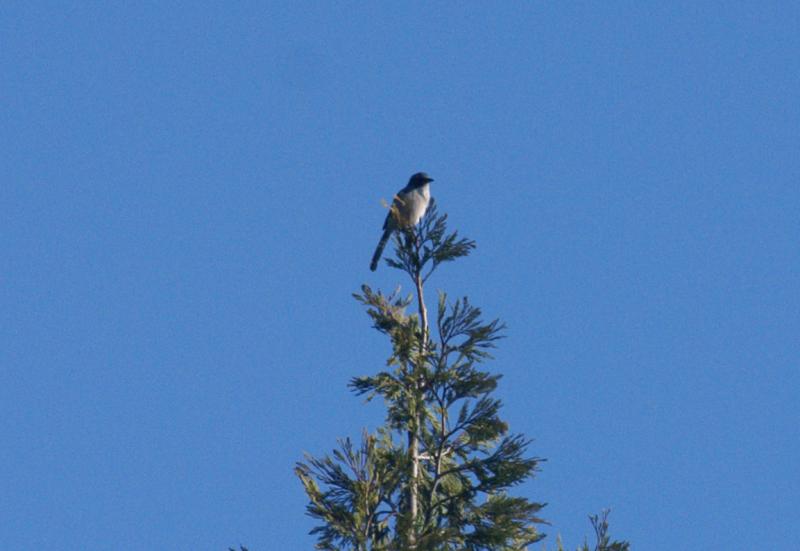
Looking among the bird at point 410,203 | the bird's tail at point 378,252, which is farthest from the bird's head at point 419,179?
the bird's tail at point 378,252

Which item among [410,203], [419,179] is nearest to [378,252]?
[410,203]

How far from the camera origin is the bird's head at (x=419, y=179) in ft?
52.1

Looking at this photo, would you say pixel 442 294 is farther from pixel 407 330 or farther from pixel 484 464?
pixel 484 464

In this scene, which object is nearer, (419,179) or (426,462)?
(426,462)

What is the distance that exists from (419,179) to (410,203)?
124 cm

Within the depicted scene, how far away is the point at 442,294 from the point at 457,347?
48 cm

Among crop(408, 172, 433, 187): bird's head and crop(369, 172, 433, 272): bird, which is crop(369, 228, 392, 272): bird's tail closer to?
crop(369, 172, 433, 272): bird

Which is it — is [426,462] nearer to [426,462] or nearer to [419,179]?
[426,462]

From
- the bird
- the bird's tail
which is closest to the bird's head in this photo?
the bird

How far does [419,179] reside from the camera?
52.4 feet

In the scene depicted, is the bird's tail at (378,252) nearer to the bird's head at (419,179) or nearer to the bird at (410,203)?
the bird at (410,203)

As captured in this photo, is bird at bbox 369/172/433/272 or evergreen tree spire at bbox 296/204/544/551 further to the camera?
bird at bbox 369/172/433/272

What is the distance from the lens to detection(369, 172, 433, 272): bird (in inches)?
570

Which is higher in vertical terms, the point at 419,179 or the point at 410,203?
the point at 419,179
